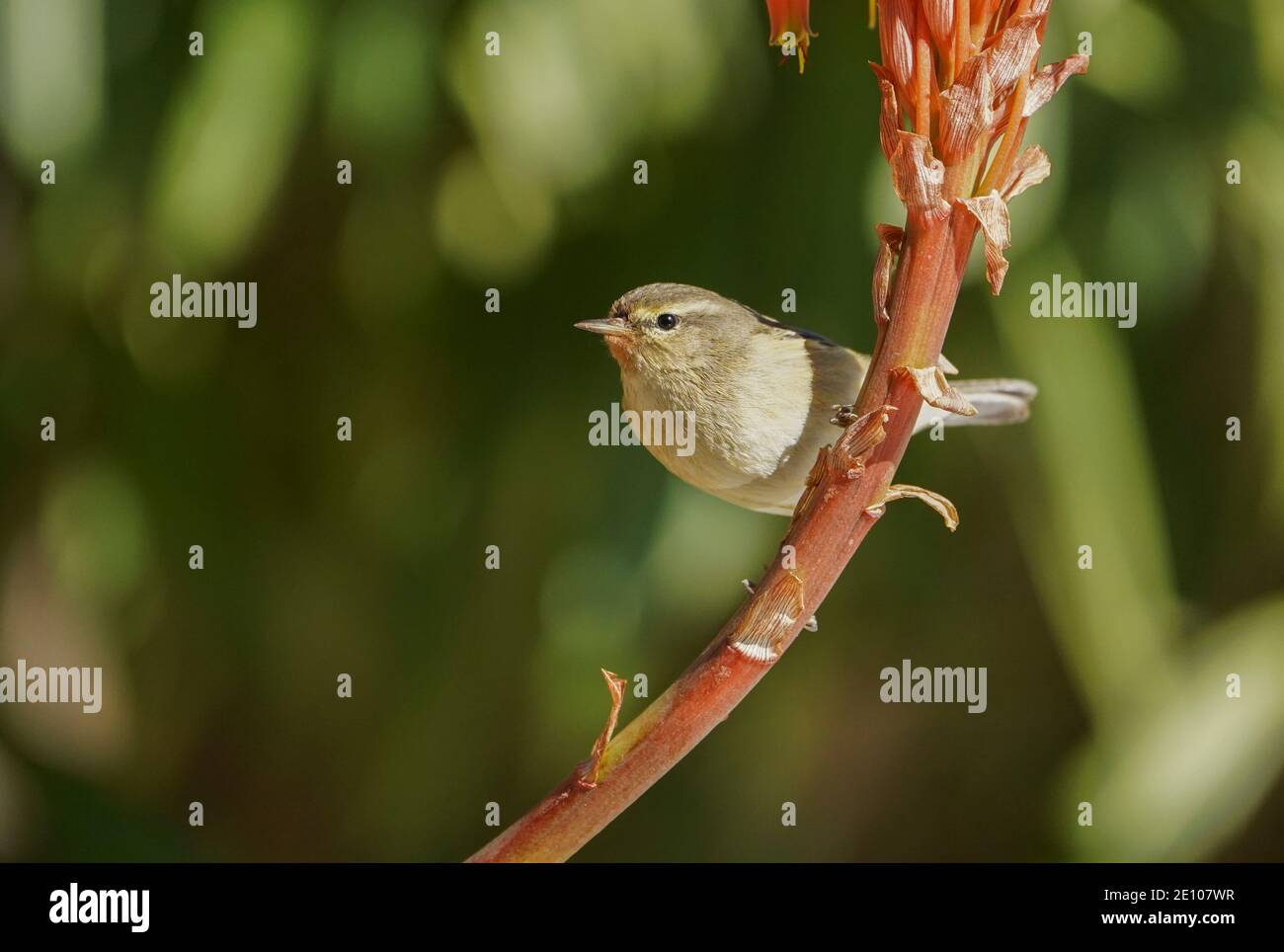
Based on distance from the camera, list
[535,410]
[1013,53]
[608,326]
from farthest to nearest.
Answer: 1. [535,410]
2. [608,326]
3. [1013,53]

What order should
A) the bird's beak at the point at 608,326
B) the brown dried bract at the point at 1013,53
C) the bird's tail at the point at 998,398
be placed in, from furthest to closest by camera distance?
1. the bird's tail at the point at 998,398
2. the bird's beak at the point at 608,326
3. the brown dried bract at the point at 1013,53

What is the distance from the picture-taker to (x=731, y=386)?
1089 mm

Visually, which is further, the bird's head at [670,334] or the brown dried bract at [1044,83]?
the bird's head at [670,334]

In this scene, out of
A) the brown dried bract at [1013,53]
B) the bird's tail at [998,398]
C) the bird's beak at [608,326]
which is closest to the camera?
the brown dried bract at [1013,53]

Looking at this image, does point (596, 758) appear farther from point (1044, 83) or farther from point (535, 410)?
point (535, 410)

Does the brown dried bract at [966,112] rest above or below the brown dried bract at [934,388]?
→ above

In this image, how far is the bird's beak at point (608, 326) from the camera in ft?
3.30

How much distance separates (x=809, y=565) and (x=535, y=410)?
1396 millimetres

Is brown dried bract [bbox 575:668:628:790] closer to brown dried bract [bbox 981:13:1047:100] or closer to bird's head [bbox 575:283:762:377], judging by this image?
brown dried bract [bbox 981:13:1047:100]

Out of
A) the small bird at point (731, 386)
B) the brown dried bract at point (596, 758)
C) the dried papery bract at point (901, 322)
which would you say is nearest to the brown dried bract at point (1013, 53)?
the dried papery bract at point (901, 322)

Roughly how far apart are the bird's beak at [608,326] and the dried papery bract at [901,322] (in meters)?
0.51

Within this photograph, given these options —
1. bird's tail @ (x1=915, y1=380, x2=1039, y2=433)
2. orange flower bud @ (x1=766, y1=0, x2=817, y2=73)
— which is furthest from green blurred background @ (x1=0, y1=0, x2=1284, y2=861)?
orange flower bud @ (x1=766, y1=0, x2=817, y2=73)

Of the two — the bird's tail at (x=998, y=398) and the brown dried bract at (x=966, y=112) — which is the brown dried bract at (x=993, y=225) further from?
the bird's tail at (x=998, y=398)

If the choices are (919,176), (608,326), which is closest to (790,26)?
(919,176)
